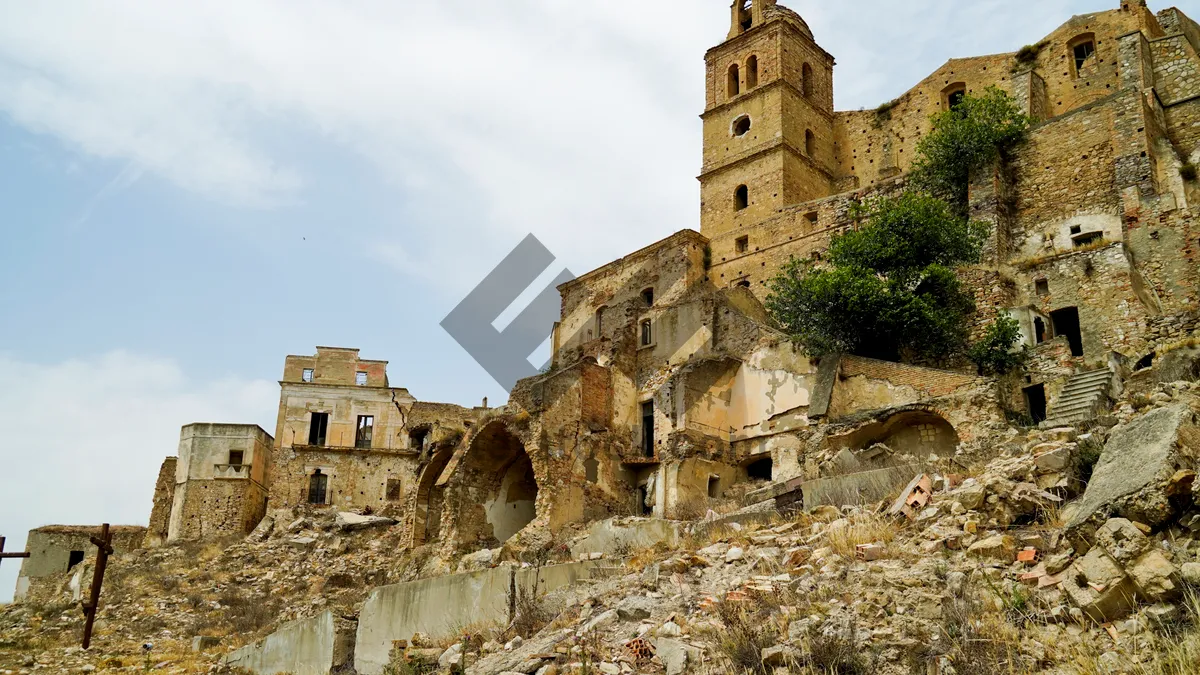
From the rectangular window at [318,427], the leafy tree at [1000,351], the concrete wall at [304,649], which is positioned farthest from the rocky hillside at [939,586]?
the rectangular window at [318,427]

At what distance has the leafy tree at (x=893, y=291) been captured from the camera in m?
23.4

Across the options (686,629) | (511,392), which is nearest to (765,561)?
(686,629)

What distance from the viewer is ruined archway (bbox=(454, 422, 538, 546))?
25.7 metres

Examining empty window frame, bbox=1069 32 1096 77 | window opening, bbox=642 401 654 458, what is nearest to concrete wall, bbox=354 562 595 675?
window opening, bbox=642 401 654 458

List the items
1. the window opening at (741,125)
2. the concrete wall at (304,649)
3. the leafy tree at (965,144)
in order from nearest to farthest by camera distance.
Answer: the concrete wall at (304,649), the leafy tree at (965,144), the window opening at (741,125)

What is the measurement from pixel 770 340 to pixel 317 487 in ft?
54.6

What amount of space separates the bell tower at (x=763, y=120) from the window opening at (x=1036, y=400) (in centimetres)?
1330

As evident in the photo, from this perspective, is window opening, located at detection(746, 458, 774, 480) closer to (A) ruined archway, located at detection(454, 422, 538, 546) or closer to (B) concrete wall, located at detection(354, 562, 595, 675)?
(A) ruined archway, located at detection(454, 422, 538, 546)

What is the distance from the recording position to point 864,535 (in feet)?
34.9

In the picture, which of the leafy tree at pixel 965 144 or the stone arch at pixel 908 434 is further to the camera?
the leafy tree at pixel 965 144

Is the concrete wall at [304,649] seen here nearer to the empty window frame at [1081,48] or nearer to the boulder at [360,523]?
the boulder at [360,523]

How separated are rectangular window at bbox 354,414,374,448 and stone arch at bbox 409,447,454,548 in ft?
35.9

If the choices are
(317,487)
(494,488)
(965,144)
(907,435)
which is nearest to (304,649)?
(494,488)

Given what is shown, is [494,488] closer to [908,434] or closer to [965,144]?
[908,434]
